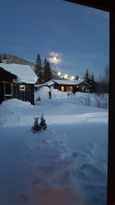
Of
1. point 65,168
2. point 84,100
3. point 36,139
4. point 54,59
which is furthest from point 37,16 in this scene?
point 65,168

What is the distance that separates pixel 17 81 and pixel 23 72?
0.11 meters

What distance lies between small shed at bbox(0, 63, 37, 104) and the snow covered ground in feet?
0.21

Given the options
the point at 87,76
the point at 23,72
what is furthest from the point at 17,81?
the point at 87,76

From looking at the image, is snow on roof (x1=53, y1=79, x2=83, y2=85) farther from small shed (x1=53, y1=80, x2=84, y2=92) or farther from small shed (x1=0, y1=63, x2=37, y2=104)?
small shed (x1=0, y1=63, x2=37, y2=104)

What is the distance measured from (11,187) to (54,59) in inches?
53.3

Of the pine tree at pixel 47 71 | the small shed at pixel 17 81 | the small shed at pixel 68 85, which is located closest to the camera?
the small shed at pixel 17 81

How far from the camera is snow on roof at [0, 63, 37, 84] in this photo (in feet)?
9.39

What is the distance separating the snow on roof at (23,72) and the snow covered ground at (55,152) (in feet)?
0.52

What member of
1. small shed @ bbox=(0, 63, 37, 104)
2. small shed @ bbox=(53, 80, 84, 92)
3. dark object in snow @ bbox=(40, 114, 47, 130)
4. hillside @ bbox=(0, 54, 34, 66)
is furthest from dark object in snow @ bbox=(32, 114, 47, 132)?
hillside @ bbox=(0, 54, 34, 66)

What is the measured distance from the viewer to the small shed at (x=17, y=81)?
2.83m

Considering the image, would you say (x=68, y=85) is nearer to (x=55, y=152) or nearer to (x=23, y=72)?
(x=23, y=72)

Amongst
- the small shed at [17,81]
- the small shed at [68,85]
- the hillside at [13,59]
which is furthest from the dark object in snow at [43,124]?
the hillside at [13,59]

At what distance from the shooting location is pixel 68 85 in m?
3.08

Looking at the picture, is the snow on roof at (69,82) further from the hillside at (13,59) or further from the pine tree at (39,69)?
the hillside at (13,59)
